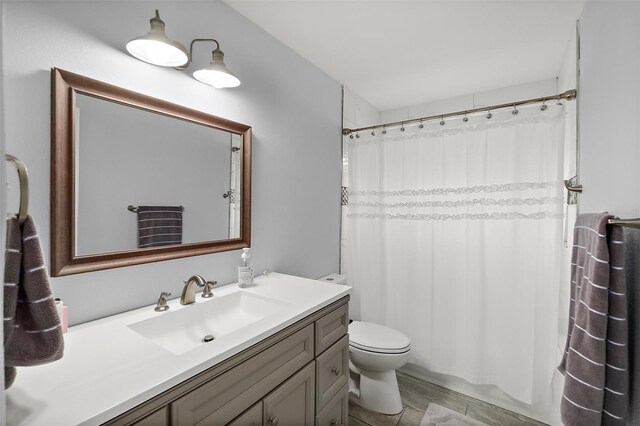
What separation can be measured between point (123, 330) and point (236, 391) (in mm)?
443

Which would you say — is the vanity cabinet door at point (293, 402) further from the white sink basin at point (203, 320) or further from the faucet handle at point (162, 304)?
the faucet handle at point (162, 304)

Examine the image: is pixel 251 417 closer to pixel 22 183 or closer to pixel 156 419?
pixel 156 419

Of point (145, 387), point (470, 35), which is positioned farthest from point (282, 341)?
point (470, 35)

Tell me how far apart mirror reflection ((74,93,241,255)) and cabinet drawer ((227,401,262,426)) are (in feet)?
2.52

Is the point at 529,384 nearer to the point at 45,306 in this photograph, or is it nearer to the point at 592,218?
the point at 592,218

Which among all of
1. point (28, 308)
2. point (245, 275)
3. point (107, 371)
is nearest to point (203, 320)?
point (245, 275)

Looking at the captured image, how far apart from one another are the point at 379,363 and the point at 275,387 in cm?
97

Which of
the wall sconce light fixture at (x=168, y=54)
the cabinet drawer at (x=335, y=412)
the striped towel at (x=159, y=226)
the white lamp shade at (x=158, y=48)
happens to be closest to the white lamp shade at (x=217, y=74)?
the wall sconce light fixture at (x=168, y=54)

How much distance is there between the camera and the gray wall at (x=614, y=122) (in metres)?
0.78

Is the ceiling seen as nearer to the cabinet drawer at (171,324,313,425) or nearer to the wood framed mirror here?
the wood framed mirror

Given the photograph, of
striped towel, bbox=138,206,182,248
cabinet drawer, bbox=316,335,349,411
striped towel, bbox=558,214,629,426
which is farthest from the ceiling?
cabinet drawer, bbox=316,335,349,411

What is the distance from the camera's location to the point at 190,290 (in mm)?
1293

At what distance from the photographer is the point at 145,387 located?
71cm

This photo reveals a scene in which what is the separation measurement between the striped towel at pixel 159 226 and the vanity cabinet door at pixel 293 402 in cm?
78
